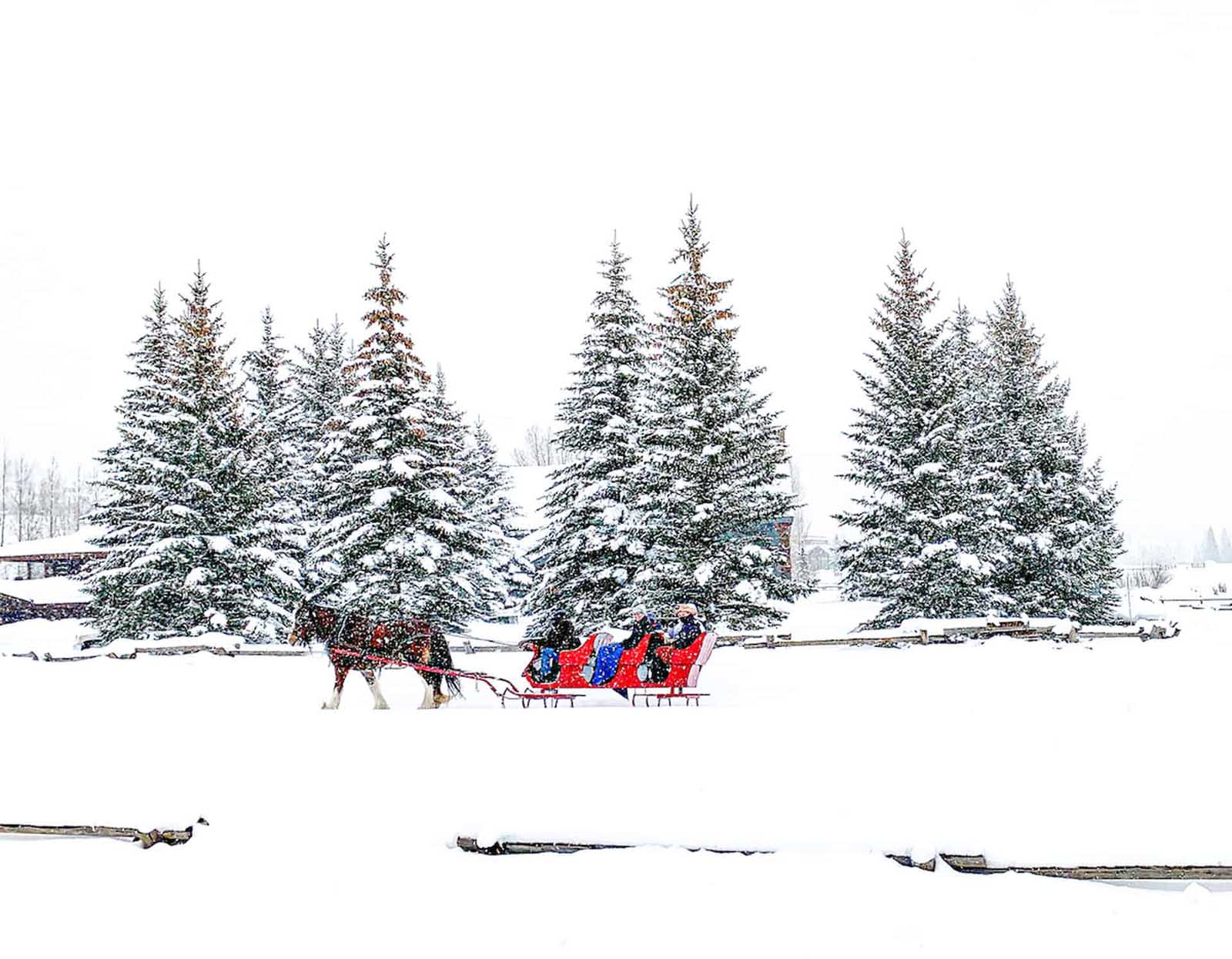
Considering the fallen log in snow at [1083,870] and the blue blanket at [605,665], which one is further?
the blue blanket at [605,665]

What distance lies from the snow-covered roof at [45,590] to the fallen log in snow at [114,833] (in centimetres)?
3688

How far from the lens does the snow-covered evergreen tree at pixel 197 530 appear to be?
979 inches

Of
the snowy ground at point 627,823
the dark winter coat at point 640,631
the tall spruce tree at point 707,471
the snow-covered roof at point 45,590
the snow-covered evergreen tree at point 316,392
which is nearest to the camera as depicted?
the snowy ground at point 627,823

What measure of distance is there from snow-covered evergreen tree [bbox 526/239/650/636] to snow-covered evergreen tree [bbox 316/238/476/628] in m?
2.71

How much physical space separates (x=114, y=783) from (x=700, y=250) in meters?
20.4

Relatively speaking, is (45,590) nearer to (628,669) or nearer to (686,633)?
(628,669)

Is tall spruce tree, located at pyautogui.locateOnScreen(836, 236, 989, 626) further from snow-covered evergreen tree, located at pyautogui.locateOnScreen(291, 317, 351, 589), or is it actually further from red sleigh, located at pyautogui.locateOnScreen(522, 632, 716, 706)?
snow-covered evergreen tree, located at pyautogui.locateOnScreen(291, 317, 351, 589)

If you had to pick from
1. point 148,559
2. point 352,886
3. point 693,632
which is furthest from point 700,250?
point 352,886

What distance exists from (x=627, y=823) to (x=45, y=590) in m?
44.9

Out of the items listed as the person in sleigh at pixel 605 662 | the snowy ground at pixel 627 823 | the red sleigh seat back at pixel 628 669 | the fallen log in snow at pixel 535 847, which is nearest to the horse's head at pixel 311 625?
the snowy ground at pixel 627 823

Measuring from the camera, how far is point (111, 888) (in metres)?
6.41

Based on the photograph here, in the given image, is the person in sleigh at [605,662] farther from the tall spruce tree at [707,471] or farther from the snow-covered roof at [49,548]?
the snow-covered roof at [49,548]

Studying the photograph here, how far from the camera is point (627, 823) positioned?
22.4 ft

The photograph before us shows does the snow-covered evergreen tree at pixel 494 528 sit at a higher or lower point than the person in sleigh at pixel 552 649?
higher
